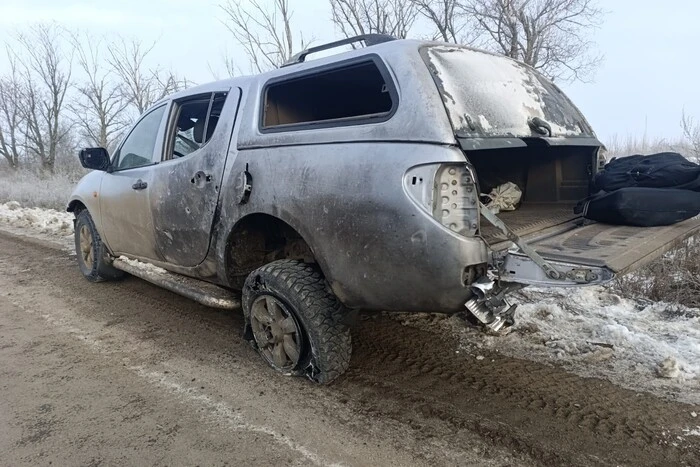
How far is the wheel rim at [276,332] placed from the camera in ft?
10.2

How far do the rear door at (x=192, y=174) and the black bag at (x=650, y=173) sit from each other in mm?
2839

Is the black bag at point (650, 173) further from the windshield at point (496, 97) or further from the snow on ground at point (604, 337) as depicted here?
the snow on ground at point (604, 337)

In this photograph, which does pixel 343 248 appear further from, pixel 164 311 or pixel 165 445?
pixel 164 311

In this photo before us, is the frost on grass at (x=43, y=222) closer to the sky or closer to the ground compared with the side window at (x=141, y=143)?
closer to the ground

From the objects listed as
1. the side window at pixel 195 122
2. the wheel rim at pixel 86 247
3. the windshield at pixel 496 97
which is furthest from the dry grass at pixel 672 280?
the wheel rim at pixel 86 247

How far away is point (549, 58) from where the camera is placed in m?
17.0

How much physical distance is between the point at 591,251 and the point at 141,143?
3.87 meters

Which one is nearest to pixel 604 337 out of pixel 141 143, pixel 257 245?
pixel 257 245

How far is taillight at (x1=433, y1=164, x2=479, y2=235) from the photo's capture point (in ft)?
7.75

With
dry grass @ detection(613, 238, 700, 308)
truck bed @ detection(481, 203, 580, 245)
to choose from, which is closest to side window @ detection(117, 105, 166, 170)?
truck bed @ detection(481, 203, 580, 245)

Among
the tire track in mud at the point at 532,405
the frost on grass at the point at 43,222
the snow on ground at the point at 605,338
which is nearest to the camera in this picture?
the tire track in mud at the point at 532,405

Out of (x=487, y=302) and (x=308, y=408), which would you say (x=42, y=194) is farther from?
(x=487, y=302)

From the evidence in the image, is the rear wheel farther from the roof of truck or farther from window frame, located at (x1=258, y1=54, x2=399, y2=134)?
window frame, located at (x1=258, y1=54, x2=399, y2=134)

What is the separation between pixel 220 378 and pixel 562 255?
227cm
